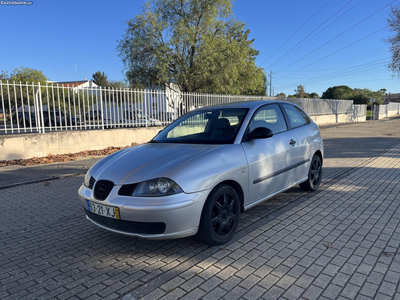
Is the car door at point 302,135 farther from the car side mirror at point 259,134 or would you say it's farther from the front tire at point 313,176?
the car side mirror at point 259,134

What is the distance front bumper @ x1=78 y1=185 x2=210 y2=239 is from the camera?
2797 millimetres

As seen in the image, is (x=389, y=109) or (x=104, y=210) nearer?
(x=104, y=210)

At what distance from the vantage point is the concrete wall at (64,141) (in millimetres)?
8797

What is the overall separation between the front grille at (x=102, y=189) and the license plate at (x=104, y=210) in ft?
0.31

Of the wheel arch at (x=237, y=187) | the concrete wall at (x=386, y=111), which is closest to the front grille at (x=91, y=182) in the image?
the wheel arch at (x=237, y=187)

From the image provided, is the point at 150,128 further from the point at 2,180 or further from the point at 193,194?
the point at 193,194

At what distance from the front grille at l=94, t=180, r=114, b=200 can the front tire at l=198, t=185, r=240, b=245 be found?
101cm

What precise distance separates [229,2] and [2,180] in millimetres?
18674

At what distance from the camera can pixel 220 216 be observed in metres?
3.24

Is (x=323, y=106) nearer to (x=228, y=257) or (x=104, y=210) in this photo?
(x=228, y=257)

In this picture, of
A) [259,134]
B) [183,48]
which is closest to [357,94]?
[183,48]

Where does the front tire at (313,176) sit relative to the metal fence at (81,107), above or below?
below

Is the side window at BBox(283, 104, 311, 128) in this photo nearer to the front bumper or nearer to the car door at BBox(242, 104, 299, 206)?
the car door at BBox(242, 104, 299, 206)

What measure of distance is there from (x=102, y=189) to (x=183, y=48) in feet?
58.9
